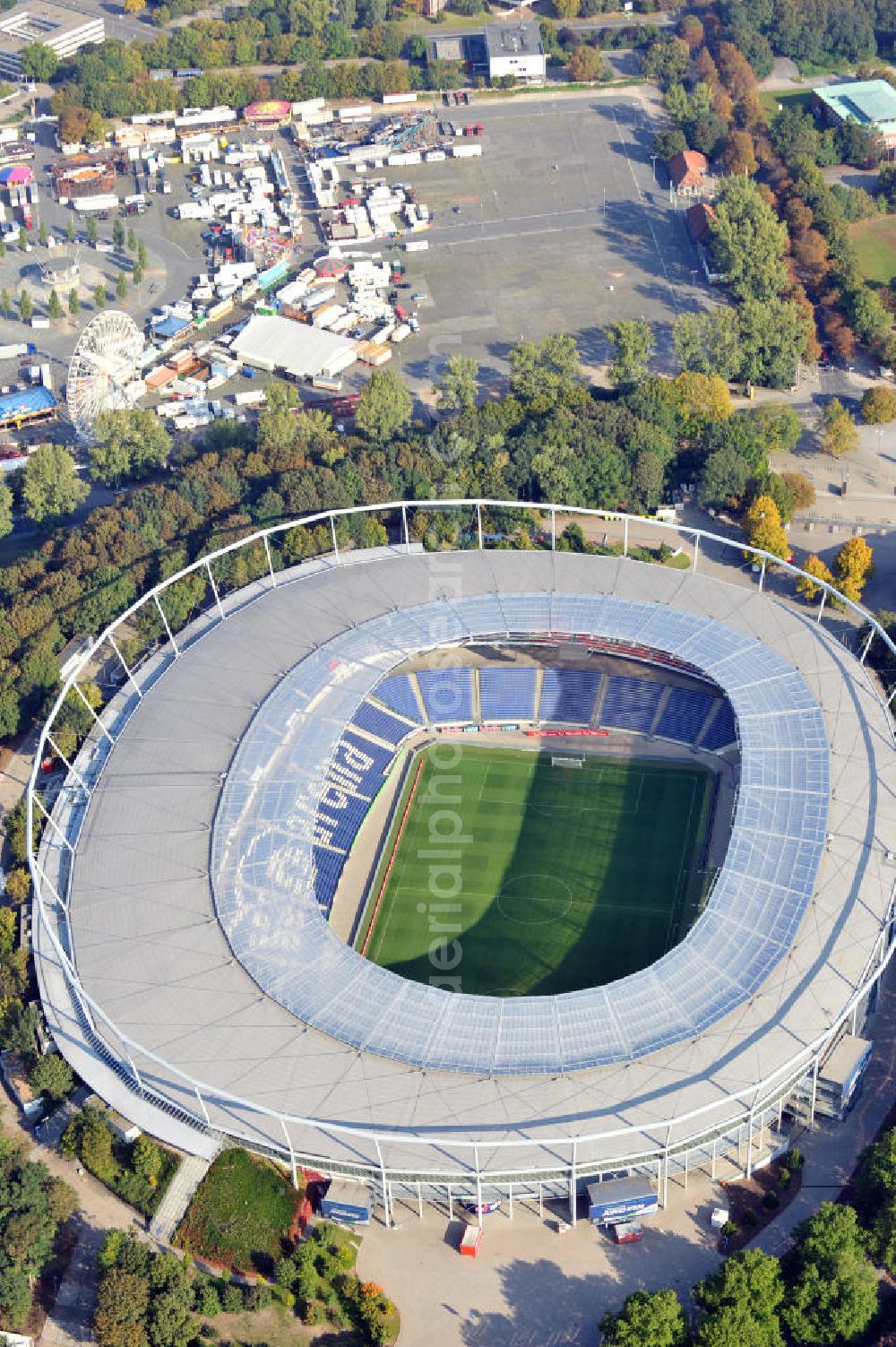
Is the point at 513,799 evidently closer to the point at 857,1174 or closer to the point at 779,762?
the point at 779,762

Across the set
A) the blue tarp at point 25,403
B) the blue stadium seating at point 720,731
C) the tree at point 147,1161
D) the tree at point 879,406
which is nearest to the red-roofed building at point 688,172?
the tree at point 879,406

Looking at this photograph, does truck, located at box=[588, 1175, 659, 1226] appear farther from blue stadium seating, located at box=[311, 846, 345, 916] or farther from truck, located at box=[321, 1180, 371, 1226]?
blue stadium seating, located at box=[311, 846, 345, 916]

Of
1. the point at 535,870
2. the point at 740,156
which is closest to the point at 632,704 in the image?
the point at 535,870

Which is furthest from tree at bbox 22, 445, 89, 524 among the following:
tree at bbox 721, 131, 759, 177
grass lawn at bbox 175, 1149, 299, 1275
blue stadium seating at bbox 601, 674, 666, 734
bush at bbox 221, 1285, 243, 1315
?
tree at bbox 721, 131, 759, 177

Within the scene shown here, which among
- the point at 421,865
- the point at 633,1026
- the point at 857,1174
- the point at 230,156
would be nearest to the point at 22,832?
the point at 421,865

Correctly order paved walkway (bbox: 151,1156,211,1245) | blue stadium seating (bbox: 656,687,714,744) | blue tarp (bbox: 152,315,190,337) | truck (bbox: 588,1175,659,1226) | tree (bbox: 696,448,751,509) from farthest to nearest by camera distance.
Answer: blue tarp (bbox: 152,315,190,337), tree (bbox: 696,448,751,509), blue stadium seating (bbox: 656,687,714,744), paved walkway (bbox: 151,1156,211,1245), truck (bbox: 588,1175,659,1226)

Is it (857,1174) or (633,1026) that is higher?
(633,1026)

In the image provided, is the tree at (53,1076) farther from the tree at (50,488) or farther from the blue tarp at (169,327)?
the blue tarp at (169,327)
